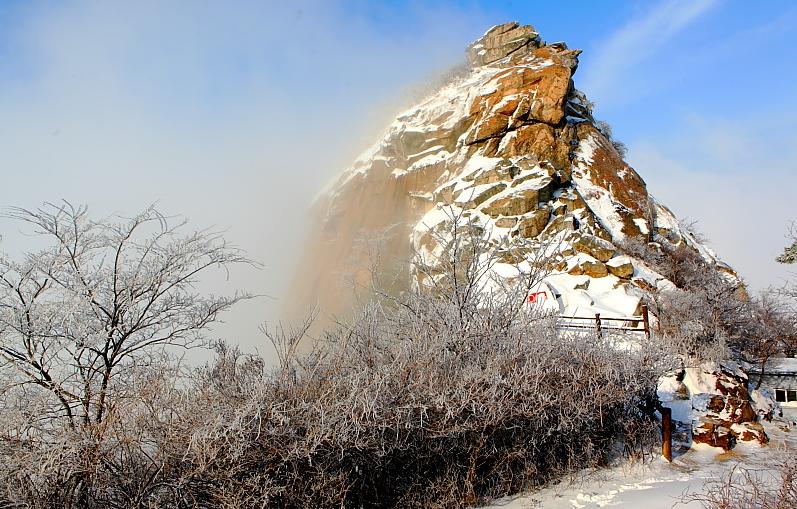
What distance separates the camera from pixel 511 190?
26562 mm

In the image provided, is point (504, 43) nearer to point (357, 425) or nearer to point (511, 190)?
point (511, 190)

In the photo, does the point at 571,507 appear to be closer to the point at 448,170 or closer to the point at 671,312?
the point at 671,312

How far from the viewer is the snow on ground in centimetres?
575

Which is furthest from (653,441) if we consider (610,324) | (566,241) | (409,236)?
(409,236)

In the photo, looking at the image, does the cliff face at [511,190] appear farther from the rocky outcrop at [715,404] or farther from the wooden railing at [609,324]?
the rocky outcrop at [715,404]

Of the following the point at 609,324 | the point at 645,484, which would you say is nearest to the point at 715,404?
the point at 645,484

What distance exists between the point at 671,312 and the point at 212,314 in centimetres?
1153

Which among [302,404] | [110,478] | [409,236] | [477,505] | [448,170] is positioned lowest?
[477,505]

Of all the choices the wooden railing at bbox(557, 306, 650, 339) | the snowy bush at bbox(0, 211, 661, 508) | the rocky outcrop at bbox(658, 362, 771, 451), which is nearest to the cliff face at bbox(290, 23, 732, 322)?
the wooden railing at bbox(557, 306, 650, 339)

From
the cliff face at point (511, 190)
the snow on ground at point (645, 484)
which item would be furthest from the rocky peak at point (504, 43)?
the snow on ground at point (645, 484)

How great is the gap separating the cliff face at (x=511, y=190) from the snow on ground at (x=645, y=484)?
10196mm

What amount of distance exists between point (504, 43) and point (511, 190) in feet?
70.6

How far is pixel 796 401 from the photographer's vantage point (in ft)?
43.3

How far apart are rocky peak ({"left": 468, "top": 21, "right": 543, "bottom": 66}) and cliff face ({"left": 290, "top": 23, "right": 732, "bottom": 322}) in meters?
Result: 0.11
